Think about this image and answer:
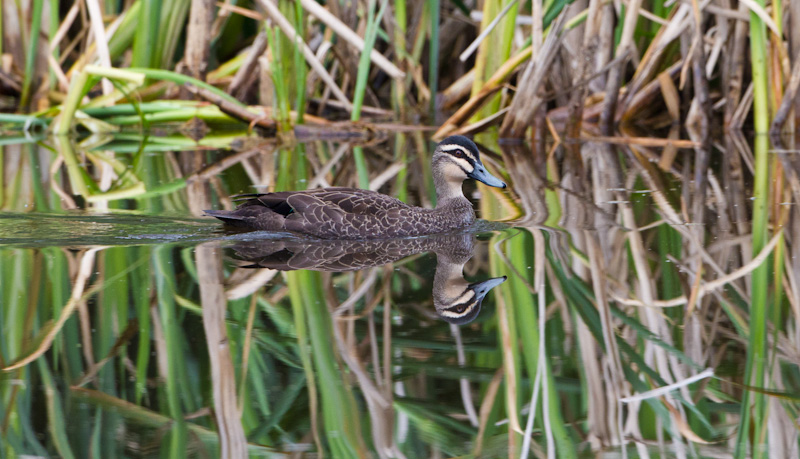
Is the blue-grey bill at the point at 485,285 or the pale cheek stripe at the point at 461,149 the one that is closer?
the blue-grey bill at the point at 485,285

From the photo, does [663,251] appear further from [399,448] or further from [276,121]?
[276,121]

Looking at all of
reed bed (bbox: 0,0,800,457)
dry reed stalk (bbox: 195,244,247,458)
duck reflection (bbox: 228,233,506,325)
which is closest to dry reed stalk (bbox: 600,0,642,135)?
reed bed (bbox: 0,0,800,457)

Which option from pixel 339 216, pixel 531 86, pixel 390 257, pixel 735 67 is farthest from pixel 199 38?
pixel 390 257

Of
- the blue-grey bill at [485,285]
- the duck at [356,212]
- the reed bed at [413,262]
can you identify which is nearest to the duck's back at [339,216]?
the duck at [356,212]

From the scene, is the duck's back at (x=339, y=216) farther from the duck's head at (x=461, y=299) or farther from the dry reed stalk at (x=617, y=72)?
the dry reed stalk at (x=617, y=72)

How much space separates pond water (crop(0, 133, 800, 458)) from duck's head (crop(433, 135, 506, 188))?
0.32m

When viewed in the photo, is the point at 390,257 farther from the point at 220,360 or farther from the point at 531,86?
the point at 531,86

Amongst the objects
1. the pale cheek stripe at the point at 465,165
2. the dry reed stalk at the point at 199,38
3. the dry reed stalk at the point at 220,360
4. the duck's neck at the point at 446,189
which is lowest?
the dry reed stalk at the point at 220,360

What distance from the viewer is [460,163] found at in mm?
6016

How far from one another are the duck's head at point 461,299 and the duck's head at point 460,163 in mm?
1324

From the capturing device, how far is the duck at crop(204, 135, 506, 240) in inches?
226

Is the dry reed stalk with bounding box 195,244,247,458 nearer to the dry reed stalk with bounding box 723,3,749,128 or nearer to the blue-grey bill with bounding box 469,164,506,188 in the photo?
the blue-grey bill with bounding box 469,164,506,188

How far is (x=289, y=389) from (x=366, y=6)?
27.7ft

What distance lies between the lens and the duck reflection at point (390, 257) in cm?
438
